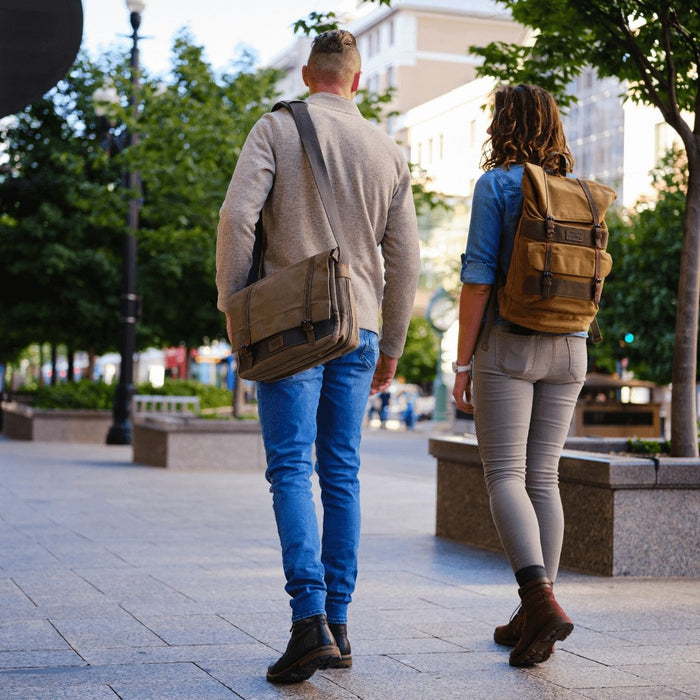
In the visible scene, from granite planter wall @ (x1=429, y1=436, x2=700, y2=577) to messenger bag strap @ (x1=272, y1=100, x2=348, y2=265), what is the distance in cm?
299

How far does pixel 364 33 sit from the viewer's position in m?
99.7

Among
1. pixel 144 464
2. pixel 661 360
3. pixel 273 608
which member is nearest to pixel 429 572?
pixel 273 608

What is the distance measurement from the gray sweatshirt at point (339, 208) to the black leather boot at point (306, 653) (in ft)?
3.25

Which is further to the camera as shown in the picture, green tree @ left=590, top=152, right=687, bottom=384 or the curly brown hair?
green tree @ left=590, top=152, right=687, bottom=384

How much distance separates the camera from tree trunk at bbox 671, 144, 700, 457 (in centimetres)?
734

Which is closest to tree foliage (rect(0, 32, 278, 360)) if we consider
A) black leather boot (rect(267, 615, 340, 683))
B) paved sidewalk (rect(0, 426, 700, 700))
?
paved sidewalk (rect(0, 426, 700, 700))

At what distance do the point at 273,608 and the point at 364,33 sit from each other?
3823 inches

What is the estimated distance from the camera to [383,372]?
15.8 feet

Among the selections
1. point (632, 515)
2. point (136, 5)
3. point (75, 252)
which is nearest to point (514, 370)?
point (632, 515)

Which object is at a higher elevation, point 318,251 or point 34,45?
point 34,45

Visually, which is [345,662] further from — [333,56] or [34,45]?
[34,45]

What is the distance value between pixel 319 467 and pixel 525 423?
796mm

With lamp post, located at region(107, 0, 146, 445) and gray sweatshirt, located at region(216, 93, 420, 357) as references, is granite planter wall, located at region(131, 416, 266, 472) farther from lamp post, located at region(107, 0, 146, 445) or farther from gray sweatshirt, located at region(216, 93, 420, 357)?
gray sweatshirt, located at region(216, 93, 420, 357)

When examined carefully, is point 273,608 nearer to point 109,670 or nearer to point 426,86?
point 109,670
